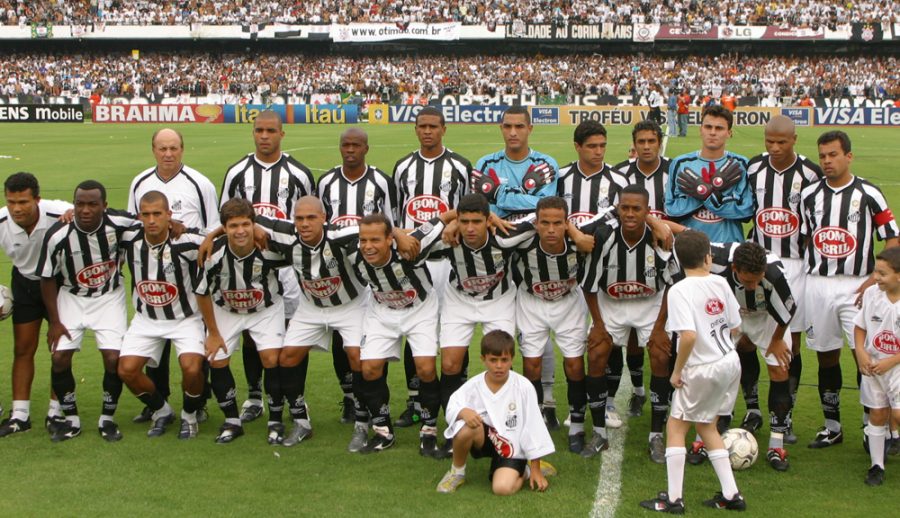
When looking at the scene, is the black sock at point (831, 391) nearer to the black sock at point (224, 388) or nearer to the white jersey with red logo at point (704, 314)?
the white jersey with red logo at point (704, 314)

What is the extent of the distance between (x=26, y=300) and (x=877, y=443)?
5761mm

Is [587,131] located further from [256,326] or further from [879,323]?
[256,326]

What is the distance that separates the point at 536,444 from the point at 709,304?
1.30 meters

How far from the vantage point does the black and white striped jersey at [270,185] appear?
755 cm

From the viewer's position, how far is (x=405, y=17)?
58031 millimetres

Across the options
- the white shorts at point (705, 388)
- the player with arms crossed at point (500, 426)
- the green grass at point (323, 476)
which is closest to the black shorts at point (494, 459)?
the player with arms crossed at point (500, 426)

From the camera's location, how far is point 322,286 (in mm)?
6586

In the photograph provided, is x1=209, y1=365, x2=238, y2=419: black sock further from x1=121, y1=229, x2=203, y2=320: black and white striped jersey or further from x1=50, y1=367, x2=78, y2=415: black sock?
x1=50, y1=367, x2=78, y2=415: black sock

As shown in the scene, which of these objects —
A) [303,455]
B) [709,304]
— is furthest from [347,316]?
[709,304]

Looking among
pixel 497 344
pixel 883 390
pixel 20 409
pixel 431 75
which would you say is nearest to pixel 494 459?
pixel 497 344

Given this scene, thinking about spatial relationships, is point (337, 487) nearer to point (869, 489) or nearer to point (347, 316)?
point (347, 316)

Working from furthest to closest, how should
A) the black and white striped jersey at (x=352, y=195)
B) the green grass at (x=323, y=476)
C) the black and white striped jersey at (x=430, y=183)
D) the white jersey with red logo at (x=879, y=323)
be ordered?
the black and white striped jersey at (x=430, y=183)
the black and white striped jersey at (x=352, y=195)
the white jersey with red logo at (x=879, y=323)
the green grass at (x=323, y=476)

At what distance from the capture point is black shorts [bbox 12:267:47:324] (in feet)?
22.4

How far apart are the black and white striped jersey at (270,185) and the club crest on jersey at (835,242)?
3836mm
